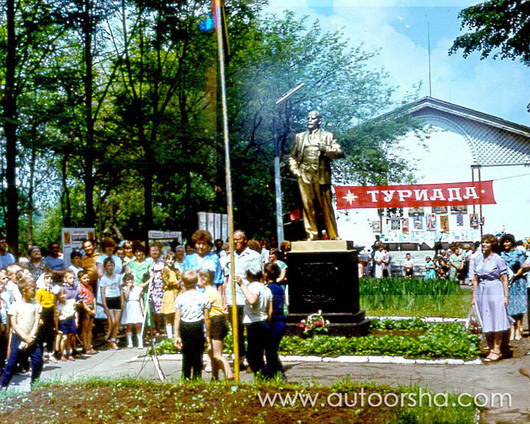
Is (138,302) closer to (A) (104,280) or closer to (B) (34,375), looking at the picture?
(A) (104,280)

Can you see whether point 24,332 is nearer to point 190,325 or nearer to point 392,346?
point 190,325

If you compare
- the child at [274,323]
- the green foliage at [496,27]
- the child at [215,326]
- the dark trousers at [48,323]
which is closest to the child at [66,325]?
the dark trousers at [48,323]

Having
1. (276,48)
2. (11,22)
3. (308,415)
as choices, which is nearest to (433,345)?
(308,415)

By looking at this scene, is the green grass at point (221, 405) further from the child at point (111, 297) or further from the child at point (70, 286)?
the child at point (111, 297)

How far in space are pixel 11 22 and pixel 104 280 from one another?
341 inches

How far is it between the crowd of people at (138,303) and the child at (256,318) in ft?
0.03

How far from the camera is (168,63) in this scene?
969 inches

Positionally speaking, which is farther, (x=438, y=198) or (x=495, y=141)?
(x=495, y=141)

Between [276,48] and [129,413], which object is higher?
[276,48]

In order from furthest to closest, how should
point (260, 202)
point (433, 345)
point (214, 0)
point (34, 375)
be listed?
point (260, 202) → point (433, 345) → point (34, 375) → point (214, 0)

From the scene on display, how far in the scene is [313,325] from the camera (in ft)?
39.1

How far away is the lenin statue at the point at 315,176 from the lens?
12852mm

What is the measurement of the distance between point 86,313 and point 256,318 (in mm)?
4983
